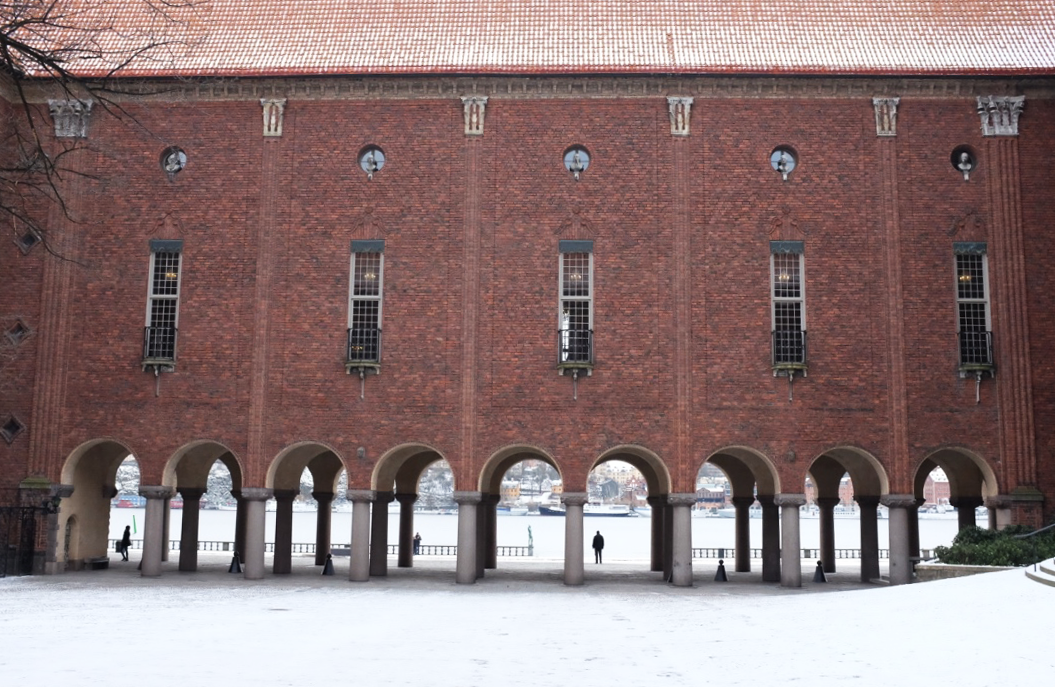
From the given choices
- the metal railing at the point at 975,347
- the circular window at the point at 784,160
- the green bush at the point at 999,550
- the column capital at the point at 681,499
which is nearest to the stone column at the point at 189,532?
the column capital at the point at 681,499

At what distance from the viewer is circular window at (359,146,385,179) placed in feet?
103

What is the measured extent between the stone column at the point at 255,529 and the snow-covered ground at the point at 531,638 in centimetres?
394

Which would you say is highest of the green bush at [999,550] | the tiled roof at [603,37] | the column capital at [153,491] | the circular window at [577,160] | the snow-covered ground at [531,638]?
the tiled roof at [603,37]

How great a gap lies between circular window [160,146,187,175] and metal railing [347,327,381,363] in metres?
7.04

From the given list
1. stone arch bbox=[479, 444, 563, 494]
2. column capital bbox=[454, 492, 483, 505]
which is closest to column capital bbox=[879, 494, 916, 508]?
stone arch bbox=[479, 444, 563, 494]

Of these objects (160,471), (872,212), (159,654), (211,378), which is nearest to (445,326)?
(211,378)

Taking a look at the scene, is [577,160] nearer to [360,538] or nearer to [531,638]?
[360,538]

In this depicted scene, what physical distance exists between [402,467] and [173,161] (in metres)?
12.0

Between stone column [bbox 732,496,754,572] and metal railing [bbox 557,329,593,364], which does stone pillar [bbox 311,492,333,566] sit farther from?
stone column [bbox 732,496,754,572]

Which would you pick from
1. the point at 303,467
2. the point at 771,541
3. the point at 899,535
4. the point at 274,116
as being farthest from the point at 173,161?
the point at 899,535

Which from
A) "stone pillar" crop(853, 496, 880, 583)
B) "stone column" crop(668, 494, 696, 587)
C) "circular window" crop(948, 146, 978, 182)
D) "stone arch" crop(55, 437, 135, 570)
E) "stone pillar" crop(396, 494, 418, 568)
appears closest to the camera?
"stone column" crop(668, 494, 696, 587)

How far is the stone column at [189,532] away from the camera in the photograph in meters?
33.0

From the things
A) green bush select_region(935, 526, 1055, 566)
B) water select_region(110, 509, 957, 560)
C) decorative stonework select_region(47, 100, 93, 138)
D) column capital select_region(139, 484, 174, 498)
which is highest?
decorative stonework select_region(47, 100, 93, 138)

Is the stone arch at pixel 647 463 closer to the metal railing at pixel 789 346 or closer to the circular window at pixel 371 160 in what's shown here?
the metal railing at pixel 789 346
